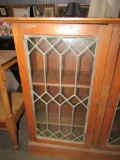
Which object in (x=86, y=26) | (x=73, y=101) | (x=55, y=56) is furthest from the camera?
(x=73, y=101)

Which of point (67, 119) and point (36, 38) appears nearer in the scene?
point (36, 38)

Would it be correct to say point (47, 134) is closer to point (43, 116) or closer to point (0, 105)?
point (43, 116)


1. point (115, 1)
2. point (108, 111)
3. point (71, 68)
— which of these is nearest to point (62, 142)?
point (108, 111)

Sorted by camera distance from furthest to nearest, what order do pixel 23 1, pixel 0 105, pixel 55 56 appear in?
pixel 23 1 < pixel 0 105 < pixel 55 56

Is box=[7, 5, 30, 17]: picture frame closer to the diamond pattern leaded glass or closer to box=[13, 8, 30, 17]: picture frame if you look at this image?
box=[13, 8, 30, 17]: picture frame

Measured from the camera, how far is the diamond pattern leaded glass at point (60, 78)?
0.76 metres

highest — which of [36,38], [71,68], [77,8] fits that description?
[77,8]

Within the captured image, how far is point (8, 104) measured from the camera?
103cm

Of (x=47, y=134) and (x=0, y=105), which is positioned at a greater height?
(x=0, y=105)

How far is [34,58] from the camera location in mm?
925

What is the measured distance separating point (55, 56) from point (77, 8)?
967mm

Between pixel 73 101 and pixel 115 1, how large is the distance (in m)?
0.80

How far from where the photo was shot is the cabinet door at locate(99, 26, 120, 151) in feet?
2.54

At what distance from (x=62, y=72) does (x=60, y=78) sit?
0.14 metres
